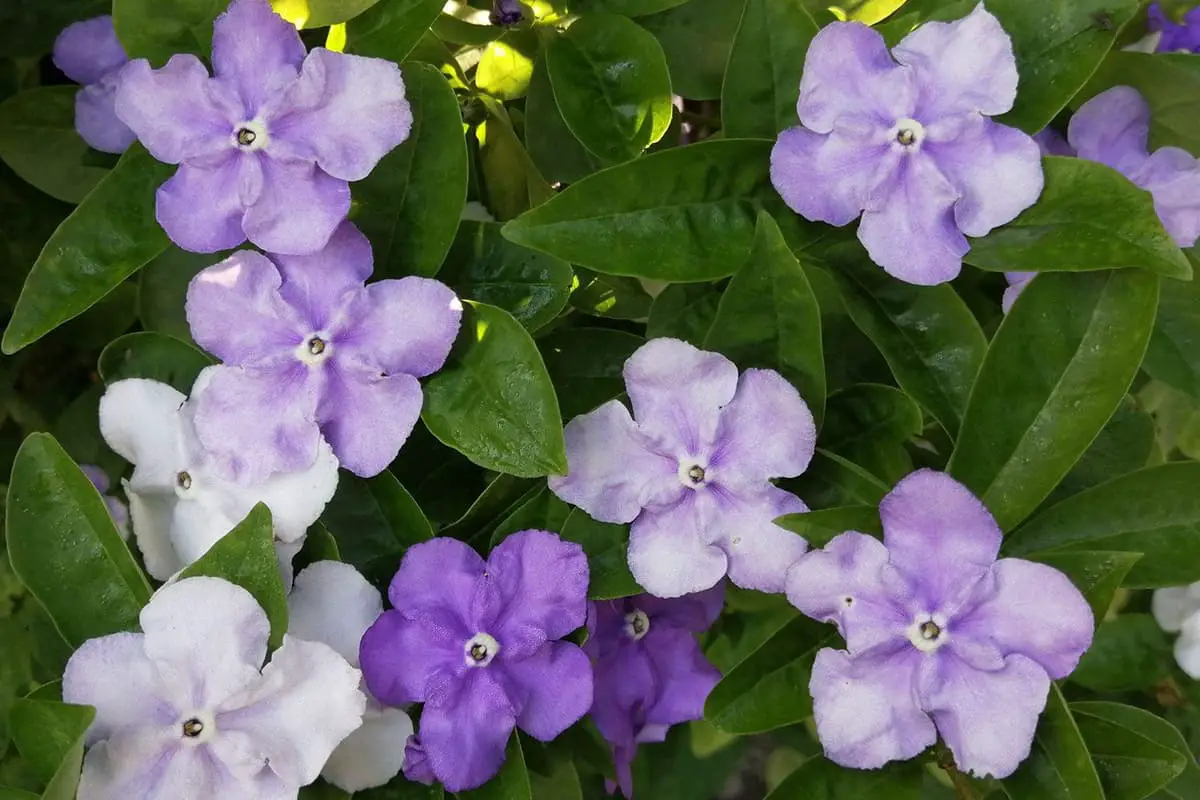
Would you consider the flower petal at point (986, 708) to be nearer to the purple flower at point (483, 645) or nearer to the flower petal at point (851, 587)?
the flower petal at point (851, 587)

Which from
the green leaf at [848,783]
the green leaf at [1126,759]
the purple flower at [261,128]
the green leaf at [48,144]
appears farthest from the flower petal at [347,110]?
the green leaf at [1126,759]

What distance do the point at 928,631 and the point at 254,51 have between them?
2.39 ft

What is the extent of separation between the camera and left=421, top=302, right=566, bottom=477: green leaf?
2.80 feet

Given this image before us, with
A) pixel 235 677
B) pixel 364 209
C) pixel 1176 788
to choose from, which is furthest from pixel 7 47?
pixel 1176 788

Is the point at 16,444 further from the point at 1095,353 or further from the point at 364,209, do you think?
the point at 1095,353

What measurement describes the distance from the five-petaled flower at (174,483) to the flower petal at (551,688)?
0.23 meters

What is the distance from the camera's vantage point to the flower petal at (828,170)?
0.89 m

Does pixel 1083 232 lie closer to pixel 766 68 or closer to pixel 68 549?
pixel 766 68

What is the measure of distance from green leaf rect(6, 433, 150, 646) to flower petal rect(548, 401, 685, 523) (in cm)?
36

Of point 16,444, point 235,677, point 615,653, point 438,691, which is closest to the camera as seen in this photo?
point 235,677

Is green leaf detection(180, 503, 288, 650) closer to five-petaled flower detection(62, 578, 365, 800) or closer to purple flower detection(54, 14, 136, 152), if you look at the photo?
five-petaled flower detection(62, 578, 365, 800)

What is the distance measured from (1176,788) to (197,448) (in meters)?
1.06

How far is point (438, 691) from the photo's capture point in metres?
0.91

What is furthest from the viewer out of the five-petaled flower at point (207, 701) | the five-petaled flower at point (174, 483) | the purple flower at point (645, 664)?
the purple flower at point (645, 664)
